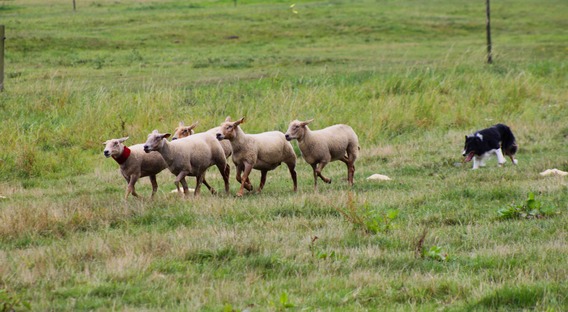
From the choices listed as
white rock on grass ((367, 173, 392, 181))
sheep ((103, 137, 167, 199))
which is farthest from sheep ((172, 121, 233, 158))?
white rock on grass ((367, 173, 392, 181))

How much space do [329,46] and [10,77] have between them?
19.1 m

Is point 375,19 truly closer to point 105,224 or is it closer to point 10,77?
point 10,77

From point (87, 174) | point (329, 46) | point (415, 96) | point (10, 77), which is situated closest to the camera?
point (87, 174)

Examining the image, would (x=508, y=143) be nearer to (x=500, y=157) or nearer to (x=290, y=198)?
(x=500, y=157)

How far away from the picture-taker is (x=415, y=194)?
11.9 m

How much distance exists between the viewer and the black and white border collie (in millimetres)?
15078

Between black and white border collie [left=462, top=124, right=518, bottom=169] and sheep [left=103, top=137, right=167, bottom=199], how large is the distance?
224 inches

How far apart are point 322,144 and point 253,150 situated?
1.18 m

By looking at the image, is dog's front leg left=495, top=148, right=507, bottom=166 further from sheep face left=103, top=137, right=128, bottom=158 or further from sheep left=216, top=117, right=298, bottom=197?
sheep face left=103, top=137, right=128, bottom=158

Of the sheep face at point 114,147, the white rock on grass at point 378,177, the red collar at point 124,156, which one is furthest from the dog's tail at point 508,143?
the sheep face at point 114,147

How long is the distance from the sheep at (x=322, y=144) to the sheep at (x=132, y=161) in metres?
2.08

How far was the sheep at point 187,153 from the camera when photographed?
476 inches

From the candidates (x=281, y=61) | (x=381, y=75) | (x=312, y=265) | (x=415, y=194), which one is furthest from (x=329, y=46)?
(x=312, y=265)

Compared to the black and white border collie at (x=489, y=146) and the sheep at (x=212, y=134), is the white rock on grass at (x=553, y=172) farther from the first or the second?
the sheep at (x=212, y=134)
